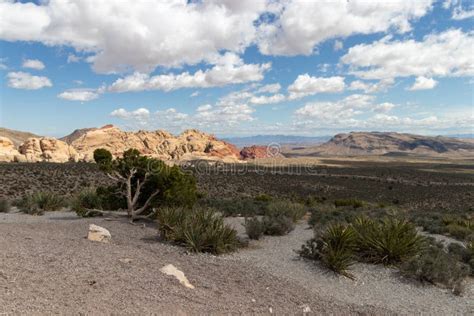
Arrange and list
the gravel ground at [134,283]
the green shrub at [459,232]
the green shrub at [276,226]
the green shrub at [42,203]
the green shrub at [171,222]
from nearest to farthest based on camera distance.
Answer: the gravel ground at [134,283] → the green shrub at [171,222] → the green shrub at [276,226] → the green shrub at [459,232] → the green shrub at [42,203]

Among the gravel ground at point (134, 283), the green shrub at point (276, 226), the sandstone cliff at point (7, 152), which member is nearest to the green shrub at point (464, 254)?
the gravel ground at point (134, 283)

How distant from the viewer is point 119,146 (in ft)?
353

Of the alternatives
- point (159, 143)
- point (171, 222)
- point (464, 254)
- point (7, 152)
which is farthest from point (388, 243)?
point (159, 143)

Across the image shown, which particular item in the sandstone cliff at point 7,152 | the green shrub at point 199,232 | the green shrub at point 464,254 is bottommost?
the green shrub at point 464,254

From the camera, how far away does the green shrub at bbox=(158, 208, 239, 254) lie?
32.8ft

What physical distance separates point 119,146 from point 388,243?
105m

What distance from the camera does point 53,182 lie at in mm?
34438

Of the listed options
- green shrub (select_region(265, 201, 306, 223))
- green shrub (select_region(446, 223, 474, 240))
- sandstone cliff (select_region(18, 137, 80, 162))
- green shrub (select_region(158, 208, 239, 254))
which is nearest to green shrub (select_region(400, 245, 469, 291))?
green shrub (select_region(158, 208, 239, 254))

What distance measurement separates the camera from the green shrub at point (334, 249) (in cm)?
888

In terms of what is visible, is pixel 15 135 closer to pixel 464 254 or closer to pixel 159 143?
pixel 159 143

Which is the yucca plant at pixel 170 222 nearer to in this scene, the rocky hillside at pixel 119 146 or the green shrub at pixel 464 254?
the green shrub at pixel 464 254

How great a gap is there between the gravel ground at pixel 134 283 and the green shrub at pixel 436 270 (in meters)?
2.34

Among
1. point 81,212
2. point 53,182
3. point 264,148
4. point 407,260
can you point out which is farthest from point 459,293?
point 264,148

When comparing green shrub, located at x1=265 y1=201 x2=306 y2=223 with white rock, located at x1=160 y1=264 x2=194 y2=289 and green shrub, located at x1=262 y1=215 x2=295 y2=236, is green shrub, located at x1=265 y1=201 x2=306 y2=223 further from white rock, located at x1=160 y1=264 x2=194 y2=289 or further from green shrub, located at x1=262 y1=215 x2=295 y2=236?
Result: white rock, located at x1=160 y1=264 x2=194 y2=289
